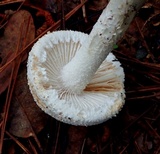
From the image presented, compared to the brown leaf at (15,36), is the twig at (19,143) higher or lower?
lower

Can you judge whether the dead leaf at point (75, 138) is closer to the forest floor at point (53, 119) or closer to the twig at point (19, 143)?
the forest floor at point (53, 119)

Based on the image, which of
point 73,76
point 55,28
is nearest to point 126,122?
point 73,76

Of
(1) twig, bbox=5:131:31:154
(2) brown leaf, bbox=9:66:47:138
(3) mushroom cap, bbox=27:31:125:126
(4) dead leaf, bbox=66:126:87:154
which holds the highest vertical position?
(3) mushroom cap, bbox=27:31:125:126

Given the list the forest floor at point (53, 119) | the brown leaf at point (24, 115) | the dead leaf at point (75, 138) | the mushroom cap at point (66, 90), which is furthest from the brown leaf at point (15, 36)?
the dead leaf at point (75, 138)

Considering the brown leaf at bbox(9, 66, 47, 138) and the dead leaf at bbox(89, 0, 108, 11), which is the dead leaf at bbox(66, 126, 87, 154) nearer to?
the brown leaf at bbox(9, 66, 47, 138)

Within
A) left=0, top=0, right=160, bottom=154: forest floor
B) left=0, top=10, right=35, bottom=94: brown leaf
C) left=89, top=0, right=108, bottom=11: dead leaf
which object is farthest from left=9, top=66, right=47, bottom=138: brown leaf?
left=89, top=0, right=108, bottom=11: dead leaf

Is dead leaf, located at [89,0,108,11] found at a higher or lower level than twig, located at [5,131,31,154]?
higher

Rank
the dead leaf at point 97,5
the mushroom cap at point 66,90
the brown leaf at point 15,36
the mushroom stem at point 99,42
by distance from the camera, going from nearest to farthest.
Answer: the mushroom stem at point 99,42 → the mushroom cap at point 66,90 → the brown leaf at point 15,36 → the dead leaf at point 97,5
